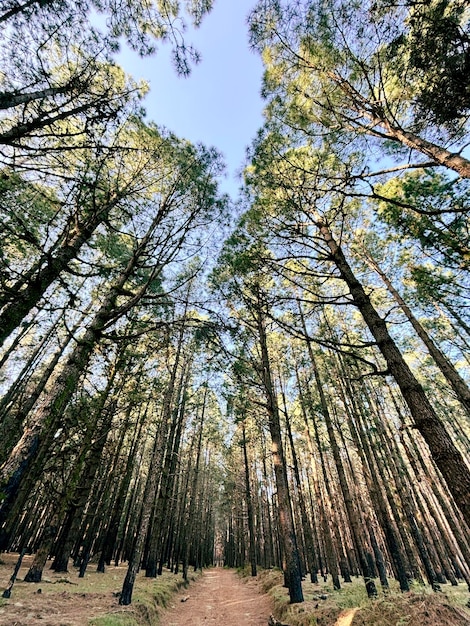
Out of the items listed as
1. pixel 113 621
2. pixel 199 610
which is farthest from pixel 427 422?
pixel 199 610

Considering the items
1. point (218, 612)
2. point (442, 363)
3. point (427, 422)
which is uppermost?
point (442, 363)

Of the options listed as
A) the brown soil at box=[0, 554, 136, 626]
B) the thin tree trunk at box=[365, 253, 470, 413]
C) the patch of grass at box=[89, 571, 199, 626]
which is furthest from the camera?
the thin tree trunk at box=[365, 253, 470, 413]

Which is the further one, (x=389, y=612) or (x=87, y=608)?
(x=87, y=608)

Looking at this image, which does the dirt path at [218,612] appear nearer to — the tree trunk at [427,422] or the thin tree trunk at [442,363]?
the tree trunk at [427,422]

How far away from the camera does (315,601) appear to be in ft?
23.7

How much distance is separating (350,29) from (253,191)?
12.0 ft

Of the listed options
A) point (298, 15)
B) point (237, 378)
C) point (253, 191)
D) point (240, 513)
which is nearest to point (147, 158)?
point (253, 191)

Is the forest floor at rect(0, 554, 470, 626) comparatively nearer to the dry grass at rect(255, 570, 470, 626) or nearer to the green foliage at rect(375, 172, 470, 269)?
the dry grass at rect(255, 570, 470, 626)

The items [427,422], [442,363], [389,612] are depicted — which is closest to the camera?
[427,422]

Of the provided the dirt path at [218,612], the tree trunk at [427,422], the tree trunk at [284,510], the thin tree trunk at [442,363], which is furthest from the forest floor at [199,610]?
the thin tree trunk at [442,363]

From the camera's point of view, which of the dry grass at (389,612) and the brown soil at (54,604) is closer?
the dry grass at (389,612)

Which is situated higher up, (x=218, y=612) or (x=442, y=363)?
(x=442, y=363)

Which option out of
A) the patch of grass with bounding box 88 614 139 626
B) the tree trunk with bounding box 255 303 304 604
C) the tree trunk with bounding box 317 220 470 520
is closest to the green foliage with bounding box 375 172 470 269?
the tree trunk with bounding box 317 220 470 520

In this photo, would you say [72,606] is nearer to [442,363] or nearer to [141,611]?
[141,611]
